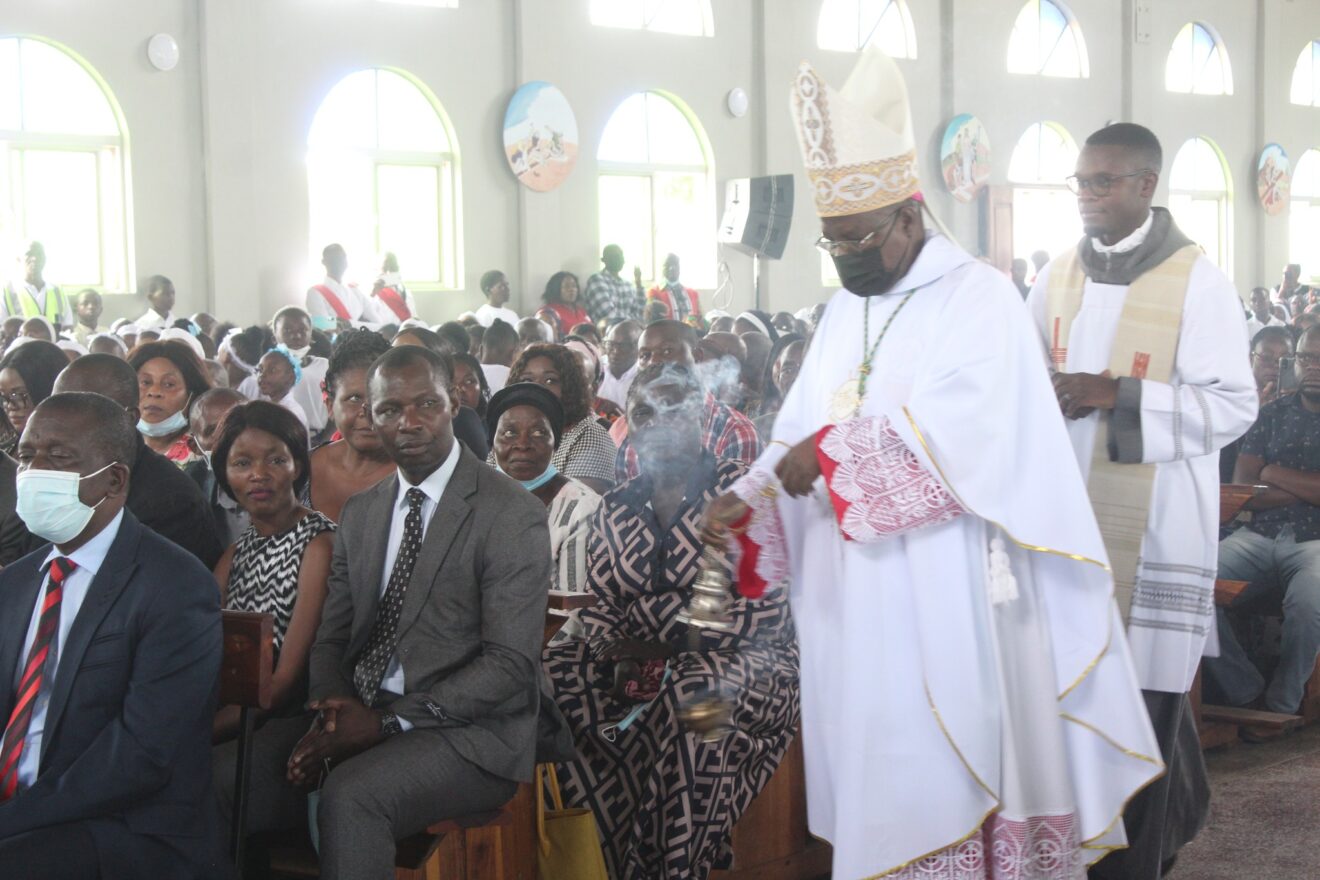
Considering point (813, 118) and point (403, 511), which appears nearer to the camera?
point (813, 118)

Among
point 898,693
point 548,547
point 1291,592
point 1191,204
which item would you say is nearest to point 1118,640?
point 898,693

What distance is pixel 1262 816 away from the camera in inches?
178

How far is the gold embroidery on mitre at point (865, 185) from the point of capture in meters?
2.75

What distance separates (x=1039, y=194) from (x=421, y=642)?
61.6 feet

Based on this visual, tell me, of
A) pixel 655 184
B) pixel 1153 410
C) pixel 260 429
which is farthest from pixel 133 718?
pixel 655 184

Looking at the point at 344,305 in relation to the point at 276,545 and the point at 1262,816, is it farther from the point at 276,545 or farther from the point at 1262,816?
the point at 1262,816

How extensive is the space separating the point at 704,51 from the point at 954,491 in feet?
49.0

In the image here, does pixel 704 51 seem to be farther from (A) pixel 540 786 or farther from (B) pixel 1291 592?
(A) pixel 540 786

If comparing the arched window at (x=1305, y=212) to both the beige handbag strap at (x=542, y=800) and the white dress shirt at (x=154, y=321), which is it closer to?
the white dress shirt at (x=154, y=321)

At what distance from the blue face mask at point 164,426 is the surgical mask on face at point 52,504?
213 cm

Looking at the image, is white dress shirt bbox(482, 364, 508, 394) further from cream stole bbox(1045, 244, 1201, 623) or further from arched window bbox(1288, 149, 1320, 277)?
arched window bbox(1288, 149, 1320, 277)

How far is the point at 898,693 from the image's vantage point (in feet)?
8.86

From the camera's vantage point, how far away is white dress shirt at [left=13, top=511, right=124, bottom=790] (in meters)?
2.89

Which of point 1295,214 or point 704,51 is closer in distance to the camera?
point 704,51
